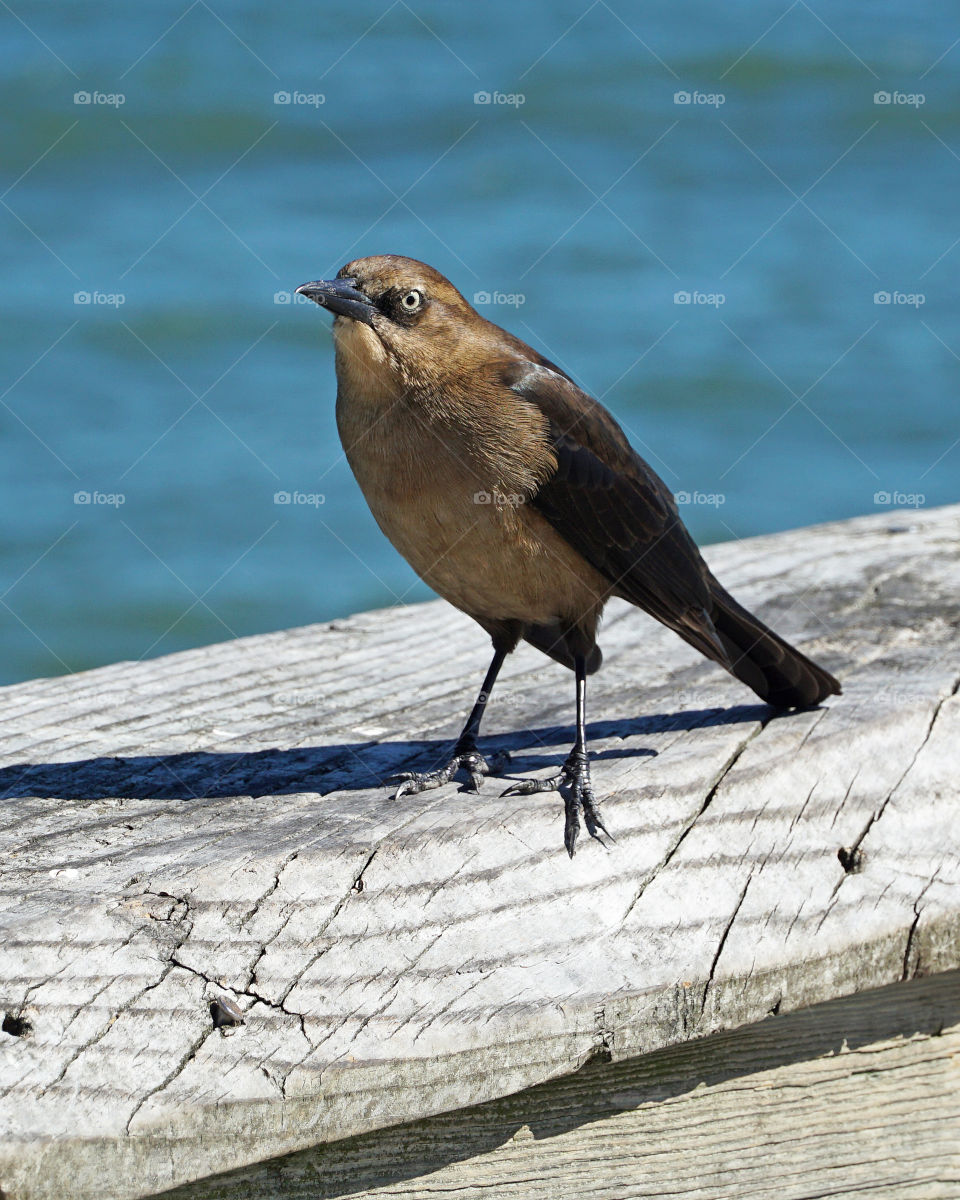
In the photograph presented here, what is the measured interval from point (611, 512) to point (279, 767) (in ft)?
4.17

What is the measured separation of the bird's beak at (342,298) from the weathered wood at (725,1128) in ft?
6.96

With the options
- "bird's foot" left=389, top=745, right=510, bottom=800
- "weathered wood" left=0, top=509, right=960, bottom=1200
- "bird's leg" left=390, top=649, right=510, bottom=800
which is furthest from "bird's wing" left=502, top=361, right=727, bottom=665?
"bird's foot" left=389, top=745, right=510, bottom=800

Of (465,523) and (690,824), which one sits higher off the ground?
(465,523)

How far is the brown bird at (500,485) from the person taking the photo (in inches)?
133

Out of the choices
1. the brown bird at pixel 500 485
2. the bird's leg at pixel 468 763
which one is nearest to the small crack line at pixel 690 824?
the bird's leg at pixel 468 763

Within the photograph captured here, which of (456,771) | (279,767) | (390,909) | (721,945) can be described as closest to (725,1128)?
(721,945)

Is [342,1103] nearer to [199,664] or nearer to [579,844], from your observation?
[579,844]

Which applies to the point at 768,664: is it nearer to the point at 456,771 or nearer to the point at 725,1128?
the point at 456,771

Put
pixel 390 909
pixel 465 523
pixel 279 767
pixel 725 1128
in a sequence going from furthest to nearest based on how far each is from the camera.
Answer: pixel 465 523
pixel 279 767
pixel 725 1128
pixel 390 909

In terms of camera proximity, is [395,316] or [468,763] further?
[395,316]

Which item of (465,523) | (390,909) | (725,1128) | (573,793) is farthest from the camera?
(465,523)

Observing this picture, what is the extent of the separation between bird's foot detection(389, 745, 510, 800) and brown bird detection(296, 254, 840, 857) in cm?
21

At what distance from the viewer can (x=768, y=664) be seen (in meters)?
3.09

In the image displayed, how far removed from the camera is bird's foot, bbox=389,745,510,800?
8.04ft
